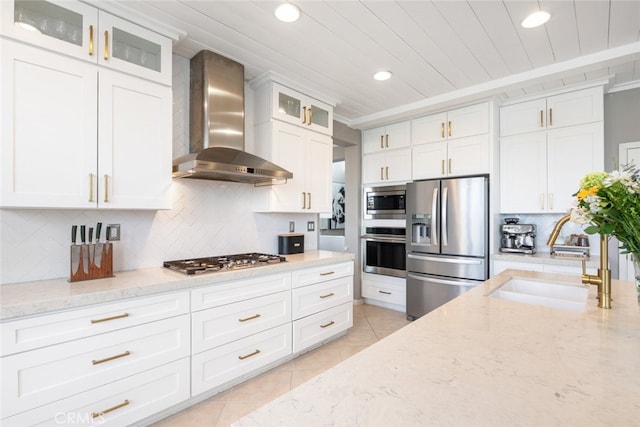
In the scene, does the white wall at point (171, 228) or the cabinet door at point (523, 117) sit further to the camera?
the cabinet door at point (523, 117)

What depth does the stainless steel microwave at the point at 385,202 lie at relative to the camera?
3828 mm

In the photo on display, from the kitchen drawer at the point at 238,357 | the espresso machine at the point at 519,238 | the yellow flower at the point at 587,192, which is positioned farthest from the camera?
the espresso machine at the point at 519,238

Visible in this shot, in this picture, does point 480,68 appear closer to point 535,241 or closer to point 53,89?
point 535,241

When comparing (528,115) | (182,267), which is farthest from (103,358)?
(528,115)

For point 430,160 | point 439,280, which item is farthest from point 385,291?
point 430,160

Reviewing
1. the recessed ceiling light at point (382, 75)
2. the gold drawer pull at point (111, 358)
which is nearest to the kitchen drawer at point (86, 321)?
the gold drawer pull at point (111, 358)

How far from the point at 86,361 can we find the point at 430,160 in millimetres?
3529

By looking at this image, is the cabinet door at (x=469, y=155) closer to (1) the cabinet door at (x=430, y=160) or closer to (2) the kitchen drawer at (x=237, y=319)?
(1) the cabinet door at (x=430, y=160)

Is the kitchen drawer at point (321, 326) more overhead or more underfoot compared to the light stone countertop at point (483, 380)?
more underfoot

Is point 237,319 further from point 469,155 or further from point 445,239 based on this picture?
point 469,155

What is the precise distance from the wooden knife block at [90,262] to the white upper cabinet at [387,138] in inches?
127

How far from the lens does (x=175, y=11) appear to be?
Answer: 6.32 feet

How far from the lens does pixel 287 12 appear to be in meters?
1.92

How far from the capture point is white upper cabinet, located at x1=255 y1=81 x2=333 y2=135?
280cm
